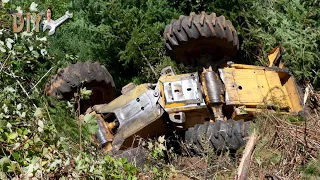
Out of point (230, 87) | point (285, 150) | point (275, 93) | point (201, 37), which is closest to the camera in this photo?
point (285, 150)

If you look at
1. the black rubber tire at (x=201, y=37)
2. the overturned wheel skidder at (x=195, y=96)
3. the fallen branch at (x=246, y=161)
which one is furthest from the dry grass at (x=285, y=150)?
the black rubber tire at (x=201, y=37)

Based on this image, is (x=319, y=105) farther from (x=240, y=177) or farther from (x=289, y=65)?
(x=240, y=177)

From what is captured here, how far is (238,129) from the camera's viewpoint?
674 centimetres

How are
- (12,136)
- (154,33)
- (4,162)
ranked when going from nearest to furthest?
(4,162) < (12,136) < (154,33)

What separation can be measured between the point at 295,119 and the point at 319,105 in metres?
2.02

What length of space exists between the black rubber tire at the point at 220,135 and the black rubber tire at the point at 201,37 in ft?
4.21

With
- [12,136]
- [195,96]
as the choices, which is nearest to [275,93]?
[195,96]

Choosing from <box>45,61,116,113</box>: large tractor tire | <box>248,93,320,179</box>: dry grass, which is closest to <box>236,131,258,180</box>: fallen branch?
<box>248,93,320,179</box>: dry grass

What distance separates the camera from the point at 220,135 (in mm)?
6797

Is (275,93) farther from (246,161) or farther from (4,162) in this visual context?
(4,162)

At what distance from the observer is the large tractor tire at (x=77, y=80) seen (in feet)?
24.9

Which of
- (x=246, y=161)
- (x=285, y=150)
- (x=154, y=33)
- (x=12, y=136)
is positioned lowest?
(x=285, y=150)

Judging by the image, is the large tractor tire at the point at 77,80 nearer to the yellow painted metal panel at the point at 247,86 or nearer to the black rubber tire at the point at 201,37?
the black rubber tire at the point at 201,37

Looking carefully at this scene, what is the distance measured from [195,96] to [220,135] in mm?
725
